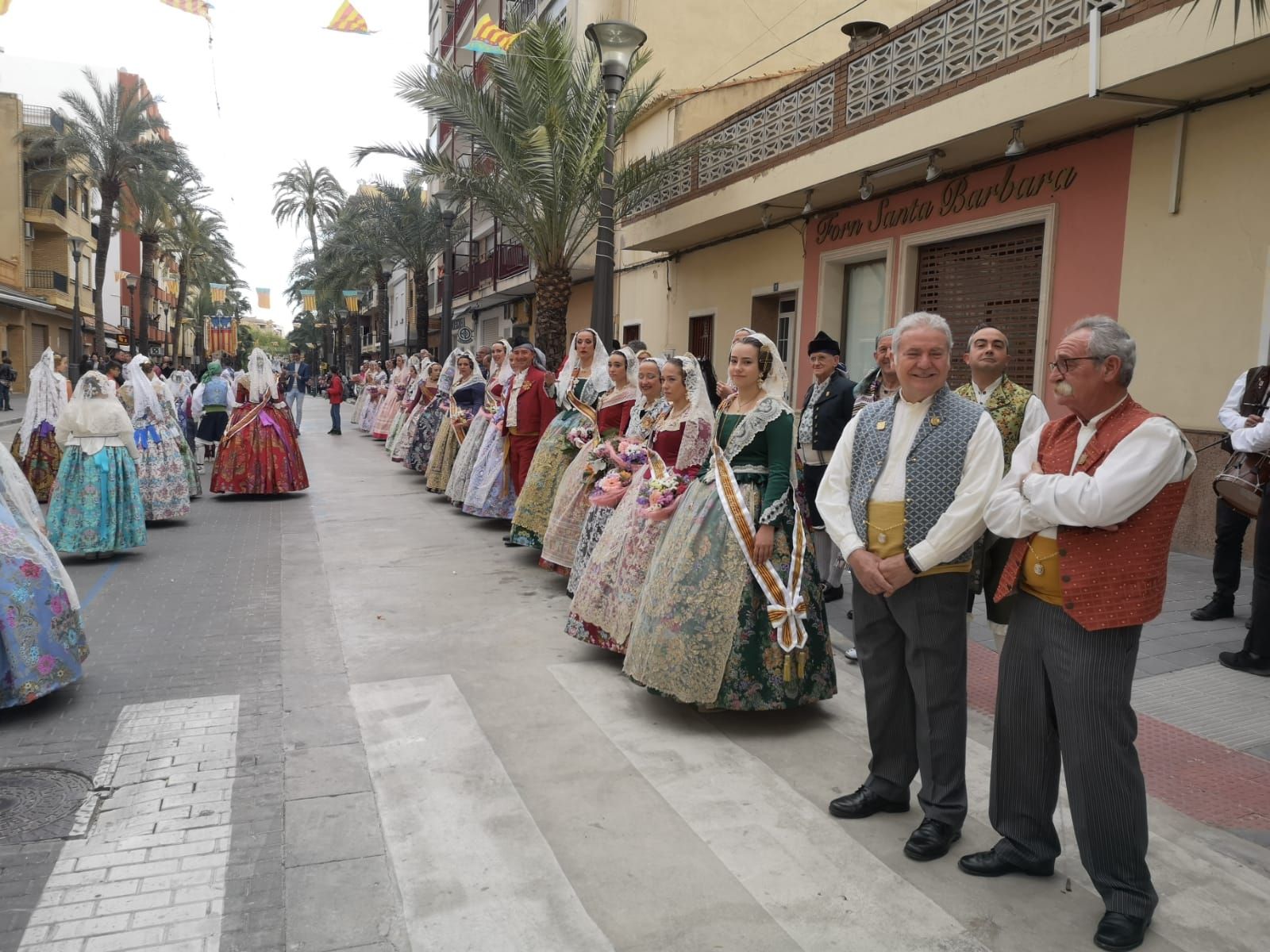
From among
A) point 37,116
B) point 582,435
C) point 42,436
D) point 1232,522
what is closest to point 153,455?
point 42,436

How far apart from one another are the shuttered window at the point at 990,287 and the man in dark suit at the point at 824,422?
15.3 feet

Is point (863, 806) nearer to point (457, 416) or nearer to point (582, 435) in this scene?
point (582, 435)

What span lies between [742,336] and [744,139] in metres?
10.4

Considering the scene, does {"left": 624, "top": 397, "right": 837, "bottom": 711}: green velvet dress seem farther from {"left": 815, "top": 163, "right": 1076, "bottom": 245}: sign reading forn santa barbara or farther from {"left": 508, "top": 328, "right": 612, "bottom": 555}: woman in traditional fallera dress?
{"left": 815, "top": 163, "right": 1076, "bottom": 245}: sign reading forn santa barbara

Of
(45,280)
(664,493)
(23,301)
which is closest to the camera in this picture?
(664,493)

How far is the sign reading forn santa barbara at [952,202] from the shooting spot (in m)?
9.85

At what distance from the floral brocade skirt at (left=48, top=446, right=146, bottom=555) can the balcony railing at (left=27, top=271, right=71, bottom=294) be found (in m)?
36.9

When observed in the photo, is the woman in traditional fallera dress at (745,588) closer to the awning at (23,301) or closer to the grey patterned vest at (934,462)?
the grey patterned vest at (934,462)

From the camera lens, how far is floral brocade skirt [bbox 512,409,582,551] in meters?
8.03

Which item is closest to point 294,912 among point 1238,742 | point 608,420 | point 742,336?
point 742,336

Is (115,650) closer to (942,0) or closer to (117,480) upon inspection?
(117,480)

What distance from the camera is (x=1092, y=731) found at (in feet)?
9.14

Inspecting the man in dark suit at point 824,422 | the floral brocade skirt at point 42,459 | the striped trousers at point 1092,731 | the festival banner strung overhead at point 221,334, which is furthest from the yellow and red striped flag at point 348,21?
the festival banner strung overhead at point 221,334

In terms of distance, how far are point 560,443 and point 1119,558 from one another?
5.76 m
